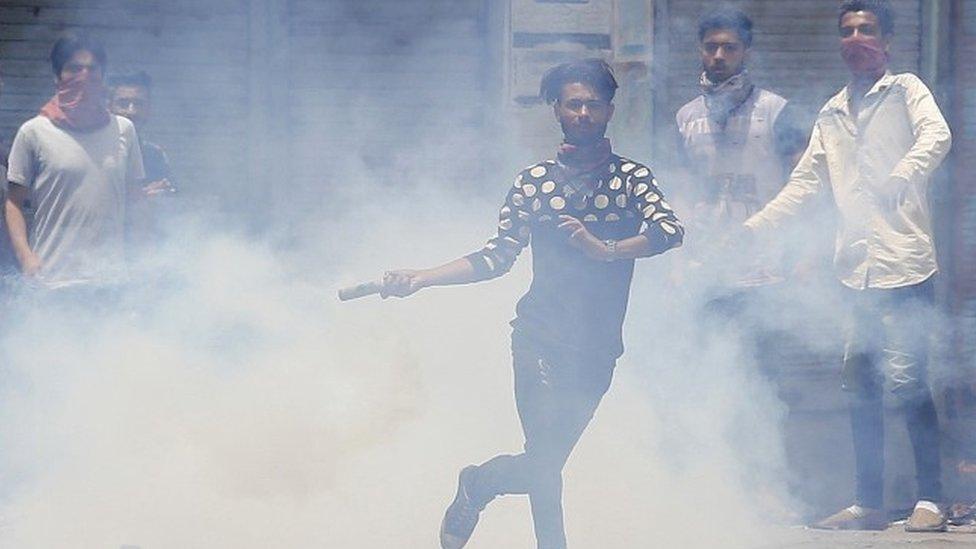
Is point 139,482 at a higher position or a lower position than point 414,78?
lower

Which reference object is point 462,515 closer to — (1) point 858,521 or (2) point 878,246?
(1) point 858,521

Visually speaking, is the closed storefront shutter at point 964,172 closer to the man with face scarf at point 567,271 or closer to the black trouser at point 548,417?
the man with face scarf at point 567,271

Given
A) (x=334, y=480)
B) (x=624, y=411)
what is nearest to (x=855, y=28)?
(x=624, y=411)

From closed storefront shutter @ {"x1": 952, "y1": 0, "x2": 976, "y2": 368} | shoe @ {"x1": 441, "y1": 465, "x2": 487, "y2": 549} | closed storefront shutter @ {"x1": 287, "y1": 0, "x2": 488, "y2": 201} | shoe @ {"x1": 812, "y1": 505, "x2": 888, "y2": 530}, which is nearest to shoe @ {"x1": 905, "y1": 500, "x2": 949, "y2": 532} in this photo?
shoe @ {"x1": 812, "y1": 505, "x2": 888, "y2": 530}

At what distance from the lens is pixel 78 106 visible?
22.7 feet

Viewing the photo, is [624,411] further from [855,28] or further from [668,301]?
[855,28]

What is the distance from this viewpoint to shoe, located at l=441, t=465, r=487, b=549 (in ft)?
18.7

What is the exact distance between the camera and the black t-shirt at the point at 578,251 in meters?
5.50

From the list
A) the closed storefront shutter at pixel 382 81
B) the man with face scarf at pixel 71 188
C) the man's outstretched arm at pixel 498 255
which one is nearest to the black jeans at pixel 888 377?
the man's outstretched arm at pixel 498 255

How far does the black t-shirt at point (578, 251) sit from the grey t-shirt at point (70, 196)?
6.55ft

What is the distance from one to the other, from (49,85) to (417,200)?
191 centimetres

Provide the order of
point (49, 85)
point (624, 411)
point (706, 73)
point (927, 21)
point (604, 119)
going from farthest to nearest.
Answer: point (927, 21), point (49, 85), point (624, 411), point (706, 73), point (604, 119)

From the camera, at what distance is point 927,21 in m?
9.27

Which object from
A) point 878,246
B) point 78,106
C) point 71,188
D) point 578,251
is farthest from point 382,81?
point 578,251
